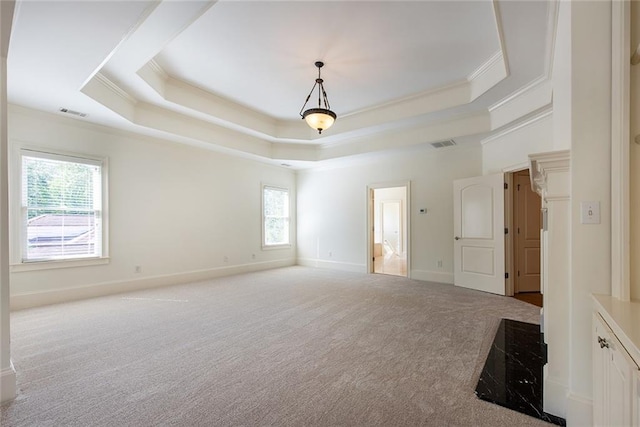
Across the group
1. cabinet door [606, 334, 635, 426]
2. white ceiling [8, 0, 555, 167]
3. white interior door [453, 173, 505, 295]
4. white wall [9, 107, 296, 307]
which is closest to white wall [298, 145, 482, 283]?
white interior door [453, 173, 505, 295]

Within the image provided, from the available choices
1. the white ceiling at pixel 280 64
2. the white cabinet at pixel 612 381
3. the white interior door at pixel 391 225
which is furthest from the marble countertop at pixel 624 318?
the white interior door at pixel 391 225

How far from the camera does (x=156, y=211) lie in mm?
5445

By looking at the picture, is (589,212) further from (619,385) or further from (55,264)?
(55,264)

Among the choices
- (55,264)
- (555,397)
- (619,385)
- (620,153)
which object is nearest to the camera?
(619,385)

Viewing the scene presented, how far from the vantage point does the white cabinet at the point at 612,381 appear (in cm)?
105

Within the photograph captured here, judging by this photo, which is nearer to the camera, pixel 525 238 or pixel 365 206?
pixel 525 238

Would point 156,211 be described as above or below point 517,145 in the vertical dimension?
below

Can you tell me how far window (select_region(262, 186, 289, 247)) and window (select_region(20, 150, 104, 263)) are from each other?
11.5 feet

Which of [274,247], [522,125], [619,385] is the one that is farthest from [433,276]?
[619,385]

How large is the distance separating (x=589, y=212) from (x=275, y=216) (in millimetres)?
6825

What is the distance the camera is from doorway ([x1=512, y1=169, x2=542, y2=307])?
16.5 feet

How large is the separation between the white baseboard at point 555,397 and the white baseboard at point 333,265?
5.11 metres

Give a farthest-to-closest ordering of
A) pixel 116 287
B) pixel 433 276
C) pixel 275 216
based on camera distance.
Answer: pixel 275 216
pixel 433 276
pixel 116 287

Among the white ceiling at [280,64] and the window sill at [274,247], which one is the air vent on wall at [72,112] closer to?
the white ceiling at [280,64]
